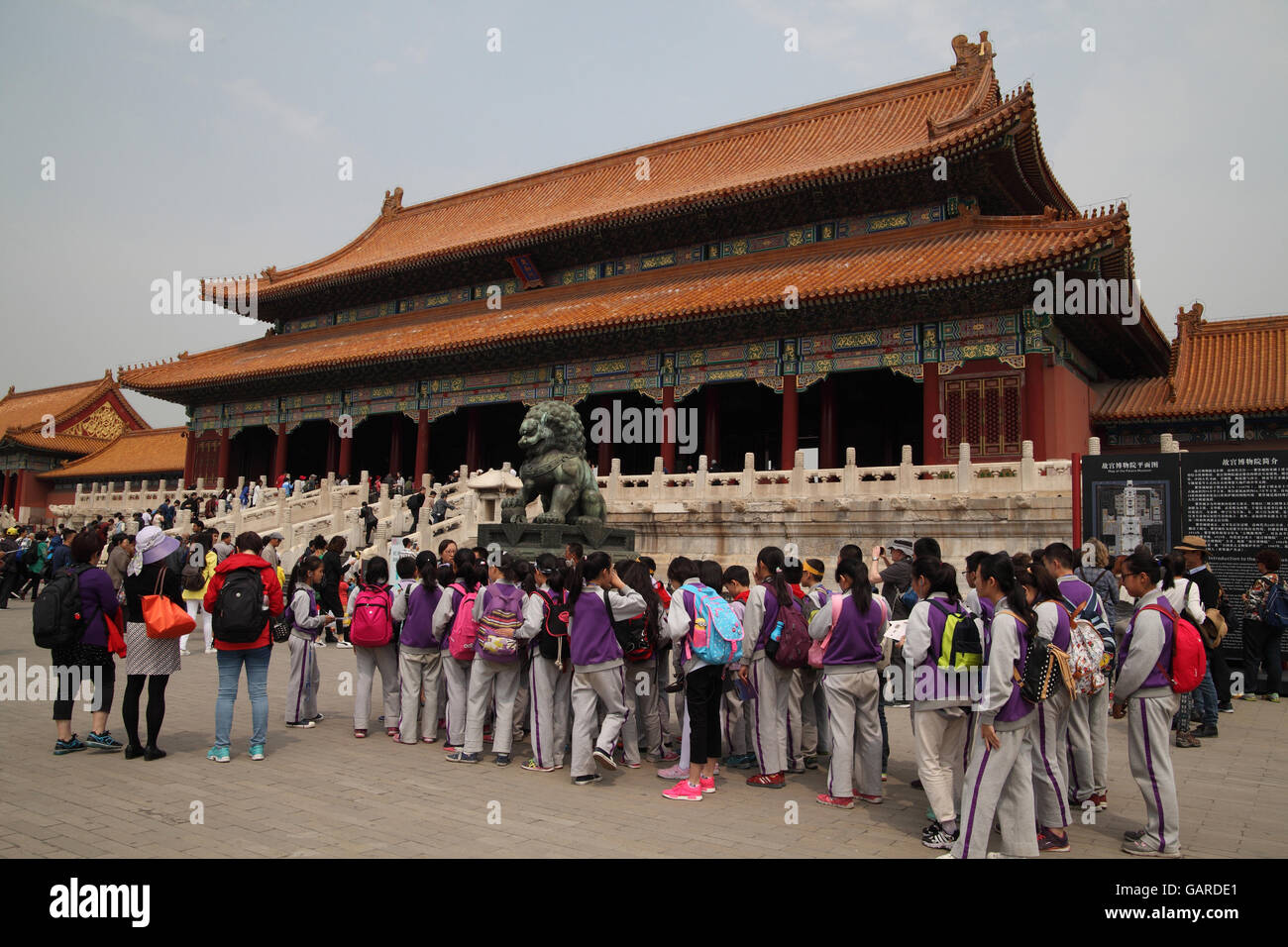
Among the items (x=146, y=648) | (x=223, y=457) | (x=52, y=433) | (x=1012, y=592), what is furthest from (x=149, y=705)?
(x=52, y=433)

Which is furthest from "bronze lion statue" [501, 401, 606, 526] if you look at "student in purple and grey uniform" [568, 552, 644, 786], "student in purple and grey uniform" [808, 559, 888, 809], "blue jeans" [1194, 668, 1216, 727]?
"blue jeans" [1194, 668, 1216, 727]

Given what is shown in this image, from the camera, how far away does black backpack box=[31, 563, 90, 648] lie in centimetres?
596

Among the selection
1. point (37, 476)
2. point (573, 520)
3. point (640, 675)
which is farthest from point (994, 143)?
point (37, 476)

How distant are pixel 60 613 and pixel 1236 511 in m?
11.0

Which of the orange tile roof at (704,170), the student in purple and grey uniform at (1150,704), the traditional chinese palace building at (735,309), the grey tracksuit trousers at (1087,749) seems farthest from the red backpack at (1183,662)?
the orange tile roof at (704,170)

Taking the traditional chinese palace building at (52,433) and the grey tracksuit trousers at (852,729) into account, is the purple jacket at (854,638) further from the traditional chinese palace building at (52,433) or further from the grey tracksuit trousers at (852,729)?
the traditional chinese palace building at (52,433)

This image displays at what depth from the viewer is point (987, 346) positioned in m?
16.6

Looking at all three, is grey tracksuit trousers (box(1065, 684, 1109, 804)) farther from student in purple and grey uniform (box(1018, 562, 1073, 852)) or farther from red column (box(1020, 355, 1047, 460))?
red column (box(1020, 355, 1047, 460))

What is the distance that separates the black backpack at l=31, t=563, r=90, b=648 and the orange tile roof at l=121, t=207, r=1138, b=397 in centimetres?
1382

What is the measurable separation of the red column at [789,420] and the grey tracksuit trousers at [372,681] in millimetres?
11691

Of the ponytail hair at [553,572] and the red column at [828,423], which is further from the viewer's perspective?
the red column at [828,423]

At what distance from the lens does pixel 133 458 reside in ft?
119

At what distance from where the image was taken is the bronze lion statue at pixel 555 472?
9578 mm

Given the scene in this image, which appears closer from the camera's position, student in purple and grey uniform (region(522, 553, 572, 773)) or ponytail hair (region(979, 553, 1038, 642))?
ponytail hair (region(979, 553, 1038, 642))
